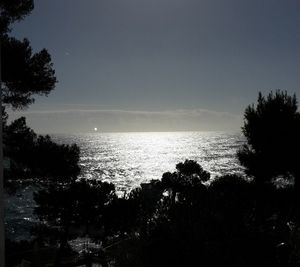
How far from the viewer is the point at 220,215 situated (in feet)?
23.1

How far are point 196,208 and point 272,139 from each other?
12.1m

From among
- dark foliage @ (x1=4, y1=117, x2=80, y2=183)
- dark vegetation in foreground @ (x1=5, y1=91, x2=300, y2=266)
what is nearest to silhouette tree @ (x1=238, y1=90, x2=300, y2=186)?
dark vegetation in foreground @ (x1=5, y1=91, x2=300, y2=266)

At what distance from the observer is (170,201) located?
25.2ft

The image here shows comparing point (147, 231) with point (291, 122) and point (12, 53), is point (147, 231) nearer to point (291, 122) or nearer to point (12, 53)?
point (12, 53)

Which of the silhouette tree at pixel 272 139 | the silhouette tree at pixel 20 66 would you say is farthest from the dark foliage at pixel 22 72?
the silhouette tree at pixel 272 139

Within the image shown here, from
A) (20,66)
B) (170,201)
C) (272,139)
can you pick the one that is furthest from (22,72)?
(272,139)

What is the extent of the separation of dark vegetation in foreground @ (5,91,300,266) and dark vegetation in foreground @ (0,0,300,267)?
18 millimetres

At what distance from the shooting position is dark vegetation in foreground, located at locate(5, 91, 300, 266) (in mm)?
6586

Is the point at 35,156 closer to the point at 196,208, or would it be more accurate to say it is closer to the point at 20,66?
the point at 20,66

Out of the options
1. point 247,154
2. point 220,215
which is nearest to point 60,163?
point 220,215

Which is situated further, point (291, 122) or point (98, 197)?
point (98, 197)

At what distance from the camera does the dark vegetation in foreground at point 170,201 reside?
21.7ft

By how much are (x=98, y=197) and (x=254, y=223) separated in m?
18.8

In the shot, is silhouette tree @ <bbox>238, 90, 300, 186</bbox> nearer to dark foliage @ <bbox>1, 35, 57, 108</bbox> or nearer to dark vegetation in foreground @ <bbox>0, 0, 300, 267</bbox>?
dark vegetation in foreground @ <bbox>0, 0, 300, 267</bbox>
